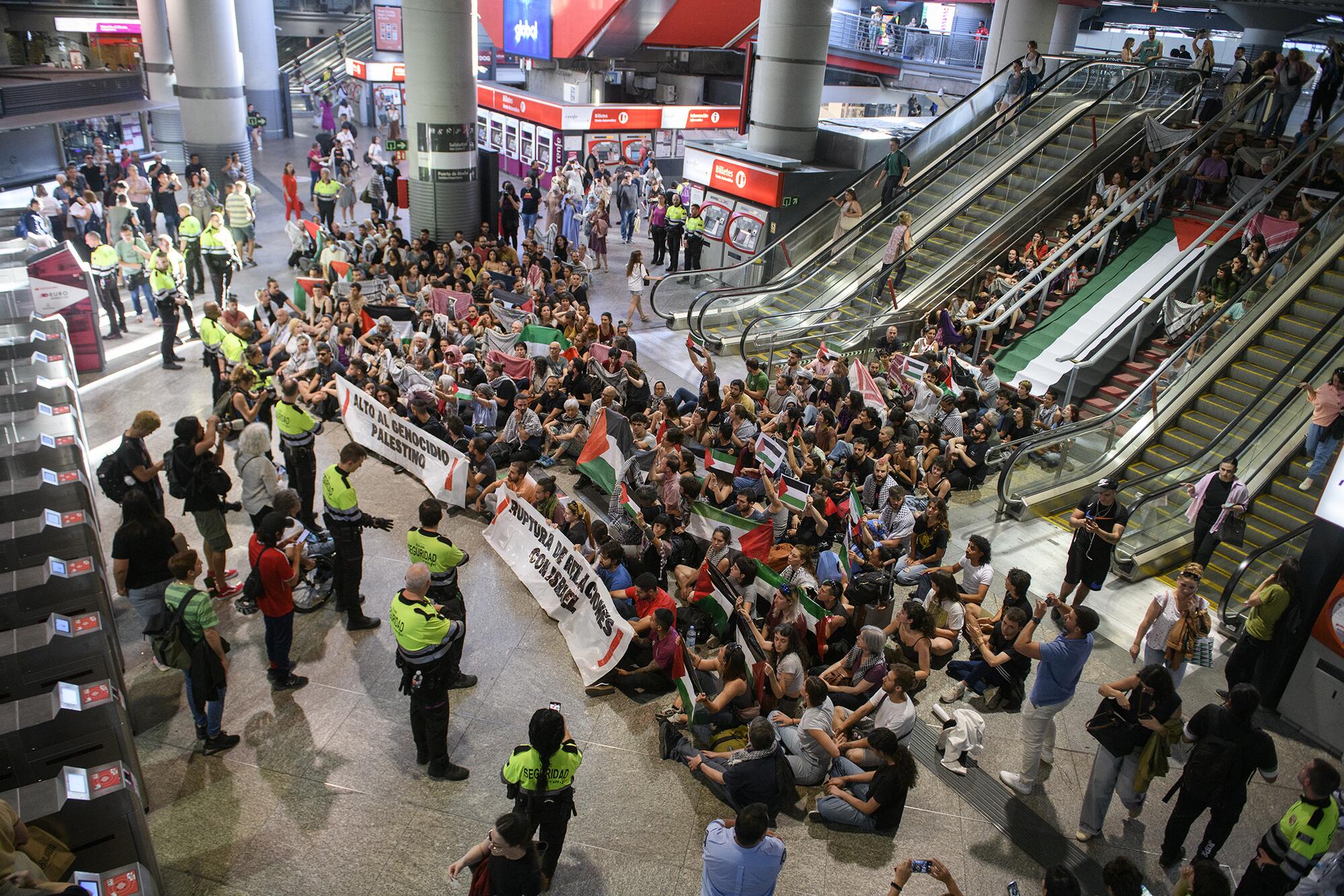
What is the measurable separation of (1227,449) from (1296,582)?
364cm

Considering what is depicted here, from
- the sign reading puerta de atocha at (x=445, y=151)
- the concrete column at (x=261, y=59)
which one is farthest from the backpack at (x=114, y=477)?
the concrete column at (x=261, y=59)

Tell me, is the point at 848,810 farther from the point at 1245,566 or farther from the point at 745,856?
the point at 1245,566

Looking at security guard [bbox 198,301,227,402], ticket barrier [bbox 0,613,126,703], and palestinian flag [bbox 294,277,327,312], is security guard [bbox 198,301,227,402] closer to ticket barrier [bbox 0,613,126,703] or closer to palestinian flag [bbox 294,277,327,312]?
palestinian flag [bbox 294,277,327,312]

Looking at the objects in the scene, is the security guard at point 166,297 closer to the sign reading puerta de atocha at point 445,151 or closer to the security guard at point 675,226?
the sign reading puerta de atocha at point 445,151

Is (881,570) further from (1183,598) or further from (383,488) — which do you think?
(383,488)

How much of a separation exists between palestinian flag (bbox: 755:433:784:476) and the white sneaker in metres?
4.24

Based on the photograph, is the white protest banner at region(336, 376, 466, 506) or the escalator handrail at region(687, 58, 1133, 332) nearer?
the white protest banner at region(336, 376, 466, 506)

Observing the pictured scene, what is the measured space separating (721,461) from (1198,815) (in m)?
5.37

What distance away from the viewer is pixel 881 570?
28.6ft

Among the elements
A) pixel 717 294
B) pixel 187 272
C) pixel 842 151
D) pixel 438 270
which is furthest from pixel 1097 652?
pixel 187 272

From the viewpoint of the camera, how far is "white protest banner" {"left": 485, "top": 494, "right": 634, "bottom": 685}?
780cm

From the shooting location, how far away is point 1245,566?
870cm

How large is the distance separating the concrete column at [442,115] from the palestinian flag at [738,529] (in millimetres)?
13516

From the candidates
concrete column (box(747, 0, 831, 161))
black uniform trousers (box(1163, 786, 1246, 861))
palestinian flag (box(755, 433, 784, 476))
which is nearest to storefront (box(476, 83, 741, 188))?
concrete column (box(747, 0, 831, 161))
